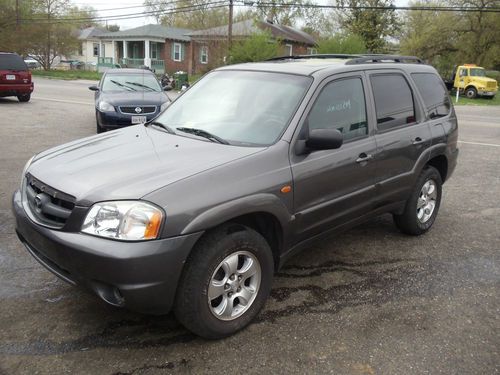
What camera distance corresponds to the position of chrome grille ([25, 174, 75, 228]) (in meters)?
2.87

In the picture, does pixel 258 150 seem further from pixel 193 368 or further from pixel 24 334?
pixel 24 334

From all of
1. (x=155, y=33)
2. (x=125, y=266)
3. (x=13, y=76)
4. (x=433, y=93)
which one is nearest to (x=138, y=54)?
(x=155, y=33)

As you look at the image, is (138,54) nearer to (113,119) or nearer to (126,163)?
(113,119)

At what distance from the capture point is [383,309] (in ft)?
11.8

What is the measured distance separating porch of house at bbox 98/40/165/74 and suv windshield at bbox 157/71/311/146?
146 ft

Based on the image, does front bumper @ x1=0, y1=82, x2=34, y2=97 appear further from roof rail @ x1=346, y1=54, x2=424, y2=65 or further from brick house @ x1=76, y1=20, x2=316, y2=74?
brick house @ x1=76, y1=20, x2=316, y2=74

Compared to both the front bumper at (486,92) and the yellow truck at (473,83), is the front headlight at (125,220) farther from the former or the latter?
the front bumper at (486,92)

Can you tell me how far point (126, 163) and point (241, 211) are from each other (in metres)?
0.85

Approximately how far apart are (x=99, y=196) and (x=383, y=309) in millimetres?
2233

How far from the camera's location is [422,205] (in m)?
5.12

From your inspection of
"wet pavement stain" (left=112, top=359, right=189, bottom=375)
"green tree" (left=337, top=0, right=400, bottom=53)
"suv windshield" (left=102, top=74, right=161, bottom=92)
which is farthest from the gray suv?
"green tree" (left=337, top=0, right=400, bottom=53)

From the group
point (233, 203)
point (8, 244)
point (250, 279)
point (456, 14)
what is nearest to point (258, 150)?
point (233, 203)

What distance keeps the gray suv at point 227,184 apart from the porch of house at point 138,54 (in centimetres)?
4486

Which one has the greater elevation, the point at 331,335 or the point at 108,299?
the point at 108,299
